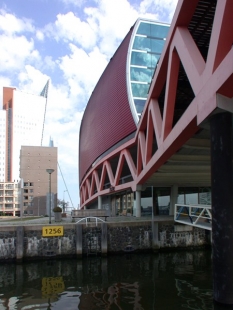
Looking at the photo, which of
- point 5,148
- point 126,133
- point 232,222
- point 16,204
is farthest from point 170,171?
point 5,148

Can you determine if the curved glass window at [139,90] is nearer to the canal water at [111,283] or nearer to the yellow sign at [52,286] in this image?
the canal water at [111,283]

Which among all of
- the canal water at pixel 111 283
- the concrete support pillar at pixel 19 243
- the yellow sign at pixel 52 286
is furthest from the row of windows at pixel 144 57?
the yellow sign at pixel 52 286

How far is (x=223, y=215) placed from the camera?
28.8 feet

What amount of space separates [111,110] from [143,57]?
659 centimetres

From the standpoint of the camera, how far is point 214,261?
903 cm

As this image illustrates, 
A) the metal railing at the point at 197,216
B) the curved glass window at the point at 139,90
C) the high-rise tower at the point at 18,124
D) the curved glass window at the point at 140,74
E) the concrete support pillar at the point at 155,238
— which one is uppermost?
the high-rise tower at the point at 18,124

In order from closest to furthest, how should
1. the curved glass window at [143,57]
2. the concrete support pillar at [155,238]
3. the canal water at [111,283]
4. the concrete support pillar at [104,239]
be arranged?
the canal water at [111,283] → the concrete support pillar at [104,239] → the concrete support pillar at [155,238] → the curved glass window at [143,57]

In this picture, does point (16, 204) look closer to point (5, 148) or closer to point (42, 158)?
point (42, 158)

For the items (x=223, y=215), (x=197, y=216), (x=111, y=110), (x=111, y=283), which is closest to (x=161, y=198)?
(x=111, y=110)

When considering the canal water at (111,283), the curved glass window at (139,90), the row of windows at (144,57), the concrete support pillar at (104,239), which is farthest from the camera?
the row of windows at (144,57)

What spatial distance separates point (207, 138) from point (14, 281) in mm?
10404

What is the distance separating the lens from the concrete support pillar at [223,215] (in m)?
8.69

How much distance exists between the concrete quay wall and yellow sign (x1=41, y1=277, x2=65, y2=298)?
14.1ft

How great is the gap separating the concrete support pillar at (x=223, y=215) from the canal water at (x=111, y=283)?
3.17ft
